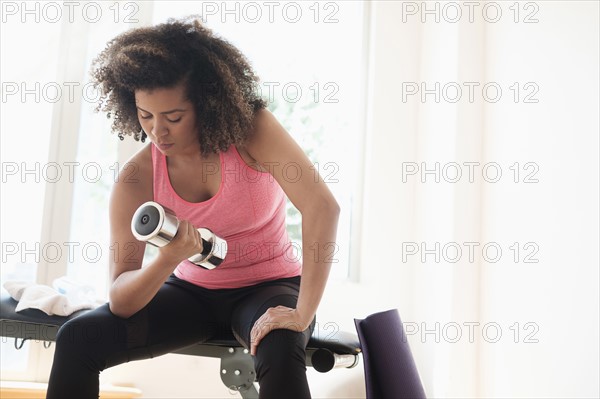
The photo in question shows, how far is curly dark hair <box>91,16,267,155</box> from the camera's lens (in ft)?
4.03

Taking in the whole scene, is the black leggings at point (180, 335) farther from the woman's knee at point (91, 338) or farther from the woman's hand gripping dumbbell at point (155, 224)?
the woman's hand gripping dumbbell at point (155, 224)

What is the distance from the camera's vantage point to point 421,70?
2494 millimetres

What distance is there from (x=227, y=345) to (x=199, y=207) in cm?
30

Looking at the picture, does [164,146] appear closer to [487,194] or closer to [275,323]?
[275,323]

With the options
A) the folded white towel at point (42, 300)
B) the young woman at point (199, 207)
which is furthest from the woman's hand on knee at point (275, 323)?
the folded white towel at point (42, 300)

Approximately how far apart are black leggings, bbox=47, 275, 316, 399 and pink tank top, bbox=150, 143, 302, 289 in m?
0.03

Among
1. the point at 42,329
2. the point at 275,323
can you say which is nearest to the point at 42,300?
the point at 42,329

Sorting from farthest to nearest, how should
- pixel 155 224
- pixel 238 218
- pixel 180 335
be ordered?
pixel 238 218
pixel 180 335
pixel 155 224

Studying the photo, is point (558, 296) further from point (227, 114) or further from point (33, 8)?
point (33, 8)

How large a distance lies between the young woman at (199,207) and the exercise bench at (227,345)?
50 millimetres

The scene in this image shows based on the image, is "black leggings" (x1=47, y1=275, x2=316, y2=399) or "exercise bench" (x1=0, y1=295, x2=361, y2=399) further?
"exercise bench" (x1=0, y1=295, x2=361, y2=399)

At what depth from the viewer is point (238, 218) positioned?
4.36 feet

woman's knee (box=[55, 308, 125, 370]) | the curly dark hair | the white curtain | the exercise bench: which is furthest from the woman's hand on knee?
the white curtain

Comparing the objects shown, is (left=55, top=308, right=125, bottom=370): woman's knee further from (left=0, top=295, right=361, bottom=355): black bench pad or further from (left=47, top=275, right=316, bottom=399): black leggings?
(left=0, top=295, right=361, bottom=355): black bench pad
